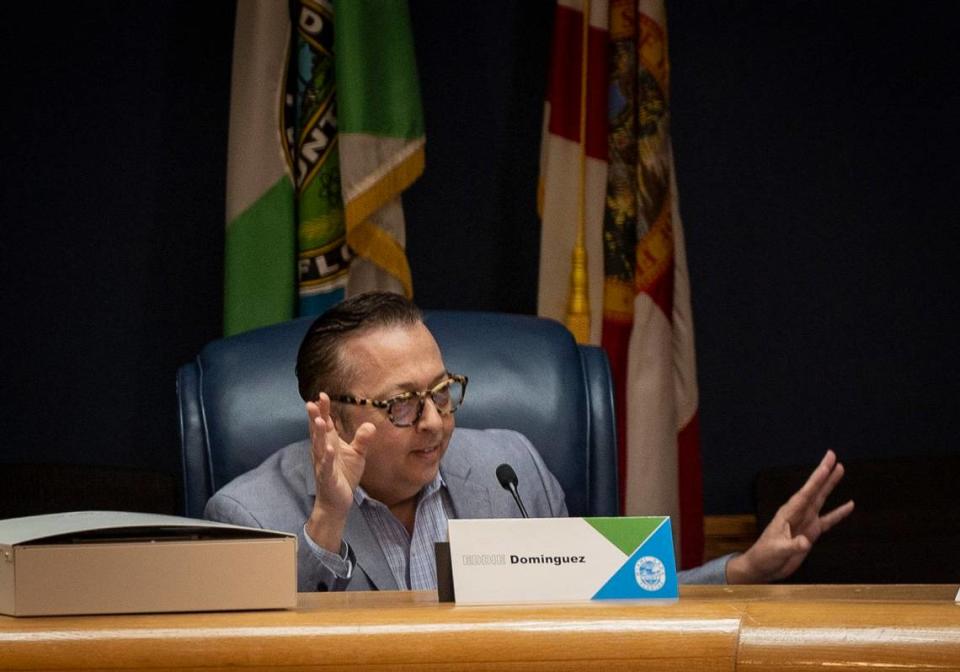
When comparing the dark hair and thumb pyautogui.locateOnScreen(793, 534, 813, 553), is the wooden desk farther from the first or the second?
the dark hair

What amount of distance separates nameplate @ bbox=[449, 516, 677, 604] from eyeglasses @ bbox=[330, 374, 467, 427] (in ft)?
2.77

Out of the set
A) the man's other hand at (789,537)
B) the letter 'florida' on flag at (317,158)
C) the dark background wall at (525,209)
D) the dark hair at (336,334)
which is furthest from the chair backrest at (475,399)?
the dark background wall at (525,209)

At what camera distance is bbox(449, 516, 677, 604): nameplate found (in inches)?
47.9

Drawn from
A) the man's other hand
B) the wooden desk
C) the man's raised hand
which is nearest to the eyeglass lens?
the man's raised hand

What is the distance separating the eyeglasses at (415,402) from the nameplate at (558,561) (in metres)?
0.84

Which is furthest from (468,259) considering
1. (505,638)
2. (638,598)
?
(505,638)

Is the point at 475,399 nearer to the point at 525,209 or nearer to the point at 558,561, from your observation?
the point at 558,561

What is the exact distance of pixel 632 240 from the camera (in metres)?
3.18

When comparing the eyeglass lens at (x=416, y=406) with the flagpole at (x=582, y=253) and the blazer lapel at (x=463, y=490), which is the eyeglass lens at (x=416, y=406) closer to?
the blazer lapel at (x=463, y=490)

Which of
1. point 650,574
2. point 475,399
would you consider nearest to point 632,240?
point 475,399

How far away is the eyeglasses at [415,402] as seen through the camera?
2.12 m

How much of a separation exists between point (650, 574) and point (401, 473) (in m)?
0.91

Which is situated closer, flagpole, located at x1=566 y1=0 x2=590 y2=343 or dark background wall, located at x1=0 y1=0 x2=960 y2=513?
flagpole, located at x1=566 y1=0 x2=590 y2=343

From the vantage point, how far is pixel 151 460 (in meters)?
3.37
